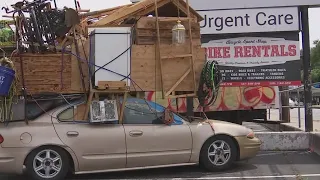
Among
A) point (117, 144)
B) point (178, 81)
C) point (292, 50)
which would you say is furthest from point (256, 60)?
point (117, 144)

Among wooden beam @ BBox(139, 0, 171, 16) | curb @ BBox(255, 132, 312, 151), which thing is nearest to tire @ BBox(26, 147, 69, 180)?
wooden beam @ BBox(139, 0, 171, 16)

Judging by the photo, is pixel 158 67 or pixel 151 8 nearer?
pixel 158 67

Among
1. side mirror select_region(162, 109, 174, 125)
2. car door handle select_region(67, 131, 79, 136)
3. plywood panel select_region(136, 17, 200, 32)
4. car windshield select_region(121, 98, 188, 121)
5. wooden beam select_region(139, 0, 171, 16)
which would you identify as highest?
wooden beam select_region(139, 0, 171, 16)

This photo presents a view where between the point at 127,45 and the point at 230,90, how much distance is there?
25.3 feet

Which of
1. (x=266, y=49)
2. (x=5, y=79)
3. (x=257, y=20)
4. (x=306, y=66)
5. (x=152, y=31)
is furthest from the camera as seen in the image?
(x=266, y=49)

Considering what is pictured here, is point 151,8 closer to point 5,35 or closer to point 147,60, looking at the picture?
point 147,60

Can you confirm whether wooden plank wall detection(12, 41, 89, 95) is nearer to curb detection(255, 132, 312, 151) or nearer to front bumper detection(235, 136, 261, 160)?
front bumper detection(235, 136, 261, 160)

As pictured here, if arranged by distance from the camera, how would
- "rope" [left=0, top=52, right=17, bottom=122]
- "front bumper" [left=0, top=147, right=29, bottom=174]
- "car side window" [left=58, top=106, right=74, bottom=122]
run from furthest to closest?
"car side window" [left=58, top=106, right=74, bottom=122]
"rope" [left=0, top=52, right=17, bottom=122]
"front bumper" [left=0, top=147, right=29, bottom=174]

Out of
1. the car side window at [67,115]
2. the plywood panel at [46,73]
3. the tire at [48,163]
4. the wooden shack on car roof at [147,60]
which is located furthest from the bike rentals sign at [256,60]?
the tire at [48,163]

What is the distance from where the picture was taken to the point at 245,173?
25.0ft

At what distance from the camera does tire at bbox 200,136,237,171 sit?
765 cm

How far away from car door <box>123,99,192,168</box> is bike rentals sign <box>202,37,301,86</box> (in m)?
3.45

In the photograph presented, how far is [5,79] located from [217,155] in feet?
12.0

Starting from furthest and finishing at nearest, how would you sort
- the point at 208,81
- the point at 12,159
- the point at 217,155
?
the point at 208,81 → the point at 217,155 → the point at 12,159
